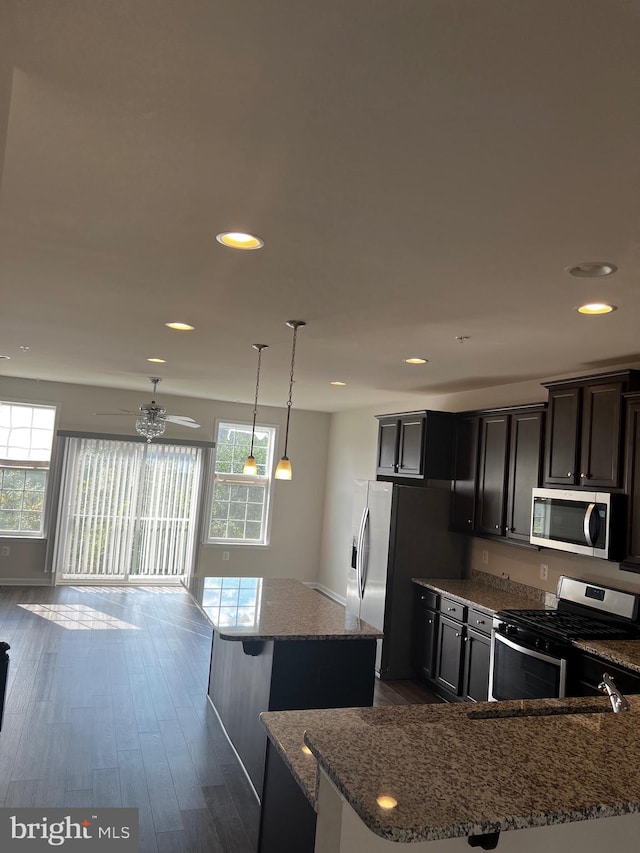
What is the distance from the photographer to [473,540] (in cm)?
555

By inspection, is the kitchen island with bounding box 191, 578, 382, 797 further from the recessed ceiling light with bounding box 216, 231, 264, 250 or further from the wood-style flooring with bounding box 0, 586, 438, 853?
the recessed ceiling light with bounding box 216, 231, 264, 250

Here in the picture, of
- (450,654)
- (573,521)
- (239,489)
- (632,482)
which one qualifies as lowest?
(450,654)

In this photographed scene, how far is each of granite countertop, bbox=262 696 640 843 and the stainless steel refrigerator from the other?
3642 mm

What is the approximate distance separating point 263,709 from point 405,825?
253 centimetres

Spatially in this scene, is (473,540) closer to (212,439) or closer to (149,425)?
(149,425)

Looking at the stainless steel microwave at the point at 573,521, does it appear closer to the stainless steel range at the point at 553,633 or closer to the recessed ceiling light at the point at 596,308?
→ the stainless steel range at the point at 553,633

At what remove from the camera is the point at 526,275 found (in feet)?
7.99

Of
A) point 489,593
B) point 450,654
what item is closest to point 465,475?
point 489,593

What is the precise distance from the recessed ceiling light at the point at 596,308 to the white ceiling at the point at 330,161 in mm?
92

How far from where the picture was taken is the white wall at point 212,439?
25.8 feet

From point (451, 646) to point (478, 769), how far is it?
3.79 m

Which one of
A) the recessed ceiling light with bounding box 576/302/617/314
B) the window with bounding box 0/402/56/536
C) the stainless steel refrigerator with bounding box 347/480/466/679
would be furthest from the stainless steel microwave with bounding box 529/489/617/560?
the window with bounding box 0/402/56/536

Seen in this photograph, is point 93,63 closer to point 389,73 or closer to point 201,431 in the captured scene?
point 389,73

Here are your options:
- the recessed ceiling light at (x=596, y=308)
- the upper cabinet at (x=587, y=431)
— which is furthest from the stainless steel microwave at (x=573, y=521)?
the recessed ceiling light at (x=596, y=308)
